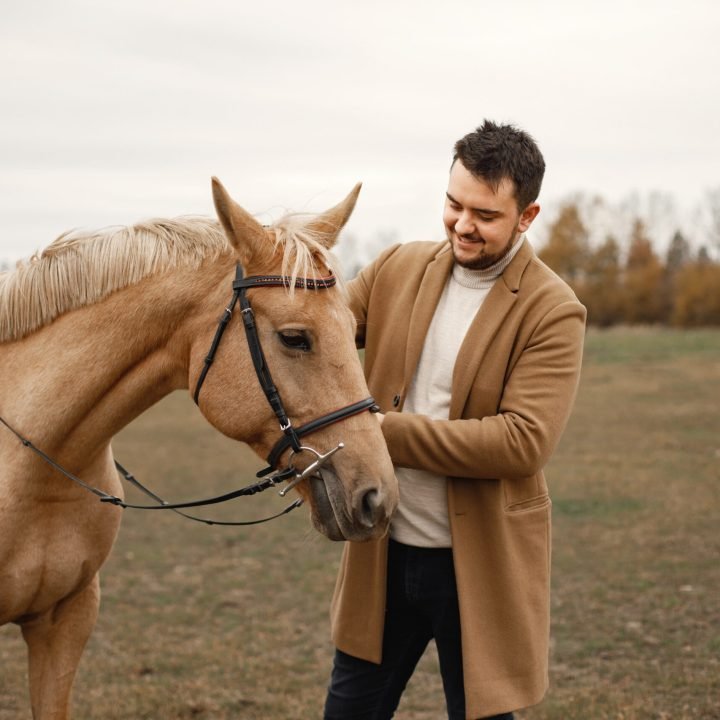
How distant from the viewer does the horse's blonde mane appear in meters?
2.74

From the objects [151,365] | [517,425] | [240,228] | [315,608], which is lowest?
[315,608]

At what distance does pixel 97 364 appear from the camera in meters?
2.74

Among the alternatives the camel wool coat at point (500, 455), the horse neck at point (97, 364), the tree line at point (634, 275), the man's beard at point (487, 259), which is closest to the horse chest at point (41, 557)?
the horse neck at point (97, 364)

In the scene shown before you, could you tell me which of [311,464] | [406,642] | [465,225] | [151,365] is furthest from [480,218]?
[406,642]

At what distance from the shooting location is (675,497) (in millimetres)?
9125

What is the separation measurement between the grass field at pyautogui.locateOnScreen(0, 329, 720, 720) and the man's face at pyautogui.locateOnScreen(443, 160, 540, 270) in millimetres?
1163

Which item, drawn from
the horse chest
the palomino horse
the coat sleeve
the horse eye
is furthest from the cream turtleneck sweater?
the horse chest

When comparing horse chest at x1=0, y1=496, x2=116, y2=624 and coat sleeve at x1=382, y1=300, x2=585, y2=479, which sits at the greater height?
coat sleeve at x1=382, y1=300, x2=585, y2=479

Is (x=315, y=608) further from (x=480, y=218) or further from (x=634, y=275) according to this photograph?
(x=634, y=275)

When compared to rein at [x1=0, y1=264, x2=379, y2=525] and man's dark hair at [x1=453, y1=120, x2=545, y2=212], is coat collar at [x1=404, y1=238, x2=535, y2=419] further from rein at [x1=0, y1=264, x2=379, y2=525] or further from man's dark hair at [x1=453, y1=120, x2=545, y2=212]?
rein at [x1=0, y1=264, x2=379, y2=525]

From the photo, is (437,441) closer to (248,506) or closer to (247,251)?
(247,251)

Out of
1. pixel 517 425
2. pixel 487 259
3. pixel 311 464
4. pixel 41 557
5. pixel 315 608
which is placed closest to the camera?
pixel 311 464

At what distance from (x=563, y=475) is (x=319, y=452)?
28.2 feet

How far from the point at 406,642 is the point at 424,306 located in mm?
1182
